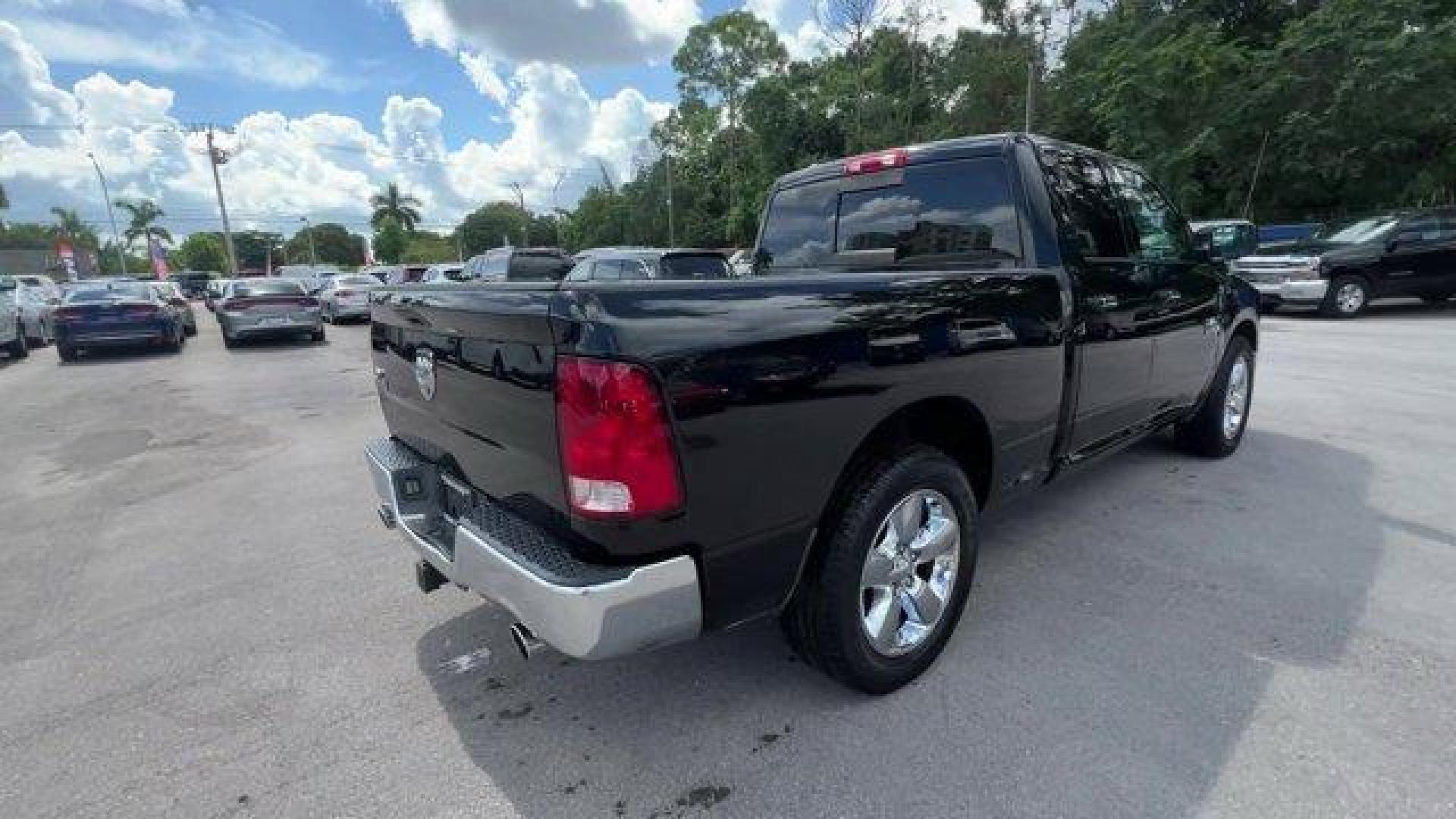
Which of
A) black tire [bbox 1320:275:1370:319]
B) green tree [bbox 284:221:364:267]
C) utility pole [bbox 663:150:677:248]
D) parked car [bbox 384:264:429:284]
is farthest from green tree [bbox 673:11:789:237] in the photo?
green tree [bbox 284:221:364:267]

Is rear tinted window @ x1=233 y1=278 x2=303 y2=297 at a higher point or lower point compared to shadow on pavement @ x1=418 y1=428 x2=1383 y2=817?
higher

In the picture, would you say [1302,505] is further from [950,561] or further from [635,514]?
[635,514]

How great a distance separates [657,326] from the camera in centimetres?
196

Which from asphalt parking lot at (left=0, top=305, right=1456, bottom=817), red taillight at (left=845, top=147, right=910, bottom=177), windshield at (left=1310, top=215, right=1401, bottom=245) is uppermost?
red taillight at (left=845, top=147, right=910, bottom=177)

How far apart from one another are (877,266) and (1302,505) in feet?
9.58

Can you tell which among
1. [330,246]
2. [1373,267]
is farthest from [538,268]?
[330,246]

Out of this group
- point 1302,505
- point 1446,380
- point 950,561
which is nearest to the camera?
point 950,561

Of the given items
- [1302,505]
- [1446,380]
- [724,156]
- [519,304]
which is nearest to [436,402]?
[519,304]

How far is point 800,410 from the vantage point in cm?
224

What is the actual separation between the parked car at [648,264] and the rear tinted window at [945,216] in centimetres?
656

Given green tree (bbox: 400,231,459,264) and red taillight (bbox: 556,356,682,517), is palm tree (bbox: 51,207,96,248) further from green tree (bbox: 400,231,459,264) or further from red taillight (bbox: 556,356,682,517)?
red taillight (bbox: 556,356,682,517)

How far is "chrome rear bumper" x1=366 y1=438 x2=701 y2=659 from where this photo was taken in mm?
1978

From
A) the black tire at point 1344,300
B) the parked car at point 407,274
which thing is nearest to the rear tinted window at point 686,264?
the black tire at point 1344,300

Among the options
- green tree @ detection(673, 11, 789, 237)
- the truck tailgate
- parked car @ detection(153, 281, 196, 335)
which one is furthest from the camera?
green tree @ detection(673, 11, 789, 237)
